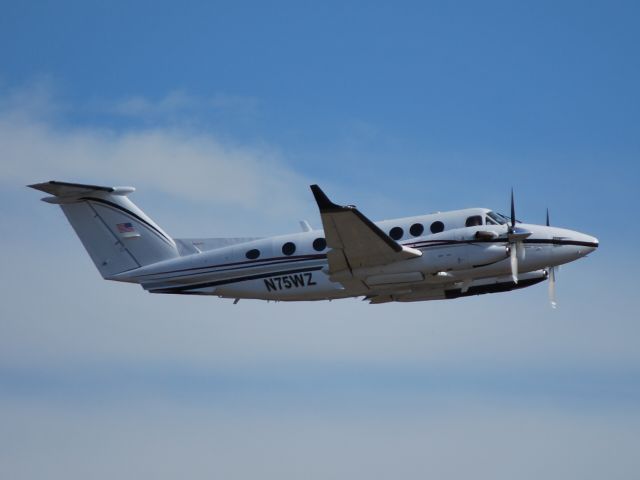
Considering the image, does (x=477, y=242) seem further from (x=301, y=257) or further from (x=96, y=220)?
(x=96, y=220)

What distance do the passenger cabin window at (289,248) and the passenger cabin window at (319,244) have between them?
63 cm

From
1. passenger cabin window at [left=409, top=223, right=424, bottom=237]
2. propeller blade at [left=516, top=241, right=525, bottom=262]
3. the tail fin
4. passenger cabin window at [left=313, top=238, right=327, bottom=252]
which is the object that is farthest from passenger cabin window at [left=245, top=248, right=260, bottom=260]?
propeller blade at [left=516, top=241, right=525, bottom=262]

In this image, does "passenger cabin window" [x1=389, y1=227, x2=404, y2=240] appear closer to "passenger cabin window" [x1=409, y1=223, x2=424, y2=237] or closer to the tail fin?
"passenger cabin window" [x1=409, y1=223, x2=424, y2=237]

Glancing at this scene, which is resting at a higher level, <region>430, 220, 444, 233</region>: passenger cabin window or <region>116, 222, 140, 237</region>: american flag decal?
<region>116, 222, 140, 237</region>: american flag decal

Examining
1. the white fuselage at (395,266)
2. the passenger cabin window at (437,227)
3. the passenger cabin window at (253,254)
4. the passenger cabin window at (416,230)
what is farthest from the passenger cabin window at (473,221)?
the passenger cabin window at (253,254)

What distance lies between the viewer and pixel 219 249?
30359mm

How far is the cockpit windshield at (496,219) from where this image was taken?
93.7 ft

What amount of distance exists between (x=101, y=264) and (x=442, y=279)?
10.8 metres

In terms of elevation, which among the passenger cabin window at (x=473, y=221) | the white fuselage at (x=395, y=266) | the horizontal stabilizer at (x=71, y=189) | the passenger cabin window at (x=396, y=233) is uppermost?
the horizontal stabilizer at (x=71, y=189)

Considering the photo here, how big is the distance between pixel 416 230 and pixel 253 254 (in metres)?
4.91

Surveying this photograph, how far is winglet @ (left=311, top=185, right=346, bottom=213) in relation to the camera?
25703 millimetres

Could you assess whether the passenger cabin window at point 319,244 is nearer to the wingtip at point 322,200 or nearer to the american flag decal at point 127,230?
the wingtip at point 322,200

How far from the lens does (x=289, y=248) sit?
96.7 feet

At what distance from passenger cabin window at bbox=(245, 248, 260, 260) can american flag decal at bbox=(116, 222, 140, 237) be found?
4.05 m
